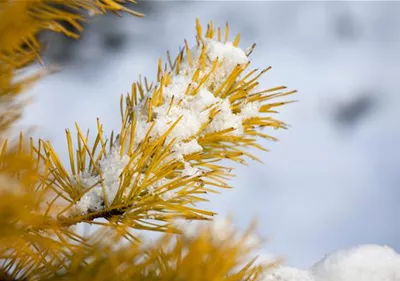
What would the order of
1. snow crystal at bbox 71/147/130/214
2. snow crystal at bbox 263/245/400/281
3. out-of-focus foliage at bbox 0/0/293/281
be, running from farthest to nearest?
snow crystal at bbox 263/245/400/281
snow crystal at bbox 71/147/130/214
out-of-focus foliage at bbox 0/0/293/281

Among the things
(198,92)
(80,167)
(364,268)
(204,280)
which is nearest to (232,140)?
(198,92)

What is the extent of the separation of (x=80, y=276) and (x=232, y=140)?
1.64ft

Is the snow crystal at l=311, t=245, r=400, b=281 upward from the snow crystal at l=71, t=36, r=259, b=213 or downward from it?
downward

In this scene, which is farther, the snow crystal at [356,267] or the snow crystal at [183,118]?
the snow crystal at [356,267]

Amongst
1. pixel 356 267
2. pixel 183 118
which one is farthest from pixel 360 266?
pixel 183 118

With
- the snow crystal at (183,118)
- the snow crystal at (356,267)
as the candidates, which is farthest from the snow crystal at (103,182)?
the snow crystal at (356,267)

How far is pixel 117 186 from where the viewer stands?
803 mm

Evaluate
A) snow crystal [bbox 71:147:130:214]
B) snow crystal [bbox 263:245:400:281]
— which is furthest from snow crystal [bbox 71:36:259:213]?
snow crystal [bbox 263:245:400:281]

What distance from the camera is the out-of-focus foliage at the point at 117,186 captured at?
497 mm

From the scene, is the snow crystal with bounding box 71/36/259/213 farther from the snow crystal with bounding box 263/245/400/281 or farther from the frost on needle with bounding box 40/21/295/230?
the snow crystal with bounding box 263/245/400/281

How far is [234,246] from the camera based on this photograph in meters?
0.51

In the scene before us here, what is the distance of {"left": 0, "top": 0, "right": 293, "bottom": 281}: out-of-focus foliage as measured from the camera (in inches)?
19.6

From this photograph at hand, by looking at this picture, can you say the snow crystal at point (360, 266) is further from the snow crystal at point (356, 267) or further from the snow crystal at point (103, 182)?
the snow crystal at point (103, 182)

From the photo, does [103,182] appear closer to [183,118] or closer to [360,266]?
[183,118]
